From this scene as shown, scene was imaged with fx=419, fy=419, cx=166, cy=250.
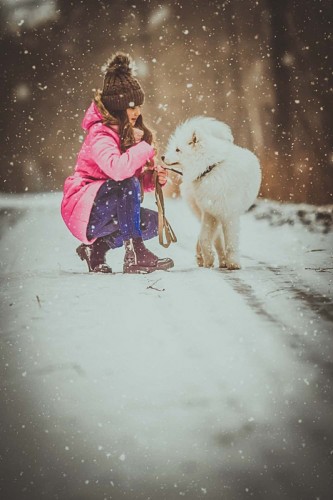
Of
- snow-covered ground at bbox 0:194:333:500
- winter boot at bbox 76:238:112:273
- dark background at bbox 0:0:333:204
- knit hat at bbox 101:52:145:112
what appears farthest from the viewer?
dark background at bbox 0:0:333:204

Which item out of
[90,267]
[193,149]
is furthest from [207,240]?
[90,267]

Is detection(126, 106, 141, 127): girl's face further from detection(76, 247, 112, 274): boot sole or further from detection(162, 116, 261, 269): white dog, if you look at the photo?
detection(76, 247, 112, 274): boot sole

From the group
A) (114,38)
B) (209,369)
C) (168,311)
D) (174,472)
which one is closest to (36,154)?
(114,38)

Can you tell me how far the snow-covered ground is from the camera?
2.46ft

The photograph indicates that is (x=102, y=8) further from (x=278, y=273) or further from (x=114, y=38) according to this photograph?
(x=278, y=273)


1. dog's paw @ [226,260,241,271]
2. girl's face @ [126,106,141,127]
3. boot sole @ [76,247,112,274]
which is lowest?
dog's paw @ [226,260,241,271]

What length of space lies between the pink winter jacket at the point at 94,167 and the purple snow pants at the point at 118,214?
0.07ft

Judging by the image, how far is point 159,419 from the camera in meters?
0.84

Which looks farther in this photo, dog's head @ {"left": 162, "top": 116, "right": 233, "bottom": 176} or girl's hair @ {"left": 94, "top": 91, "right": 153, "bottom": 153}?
dog's head @ {"left": 162, "top": 116, "right": 233, "bottom": 176}

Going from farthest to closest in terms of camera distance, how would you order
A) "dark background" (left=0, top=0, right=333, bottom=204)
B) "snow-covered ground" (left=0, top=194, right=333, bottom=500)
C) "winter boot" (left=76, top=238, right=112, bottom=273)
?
"dark background" (left=0, top=0, right=333, bottom=204), "winter boot" (left=76, top=238, right=112, bottom=273), "snow-covered ground" (left=0, top=194, right=333, bottom=500)

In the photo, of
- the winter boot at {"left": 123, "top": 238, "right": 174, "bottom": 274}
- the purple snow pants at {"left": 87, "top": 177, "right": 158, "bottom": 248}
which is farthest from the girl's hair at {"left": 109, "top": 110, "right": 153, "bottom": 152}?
the winter boot at {"left": 123, "top": 238, "right": 174, "bottom": 274}

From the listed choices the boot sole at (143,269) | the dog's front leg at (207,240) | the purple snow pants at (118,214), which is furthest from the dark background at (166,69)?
the boot sole at (143,269)

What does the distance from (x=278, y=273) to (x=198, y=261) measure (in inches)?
11.2

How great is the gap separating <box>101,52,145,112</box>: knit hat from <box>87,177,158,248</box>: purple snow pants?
238 mm
